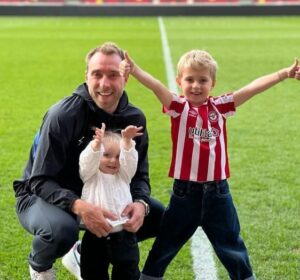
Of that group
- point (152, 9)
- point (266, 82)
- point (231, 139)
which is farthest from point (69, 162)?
point (152, 9)

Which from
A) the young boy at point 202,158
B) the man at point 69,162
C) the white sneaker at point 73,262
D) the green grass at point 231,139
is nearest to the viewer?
the man at point 69,162

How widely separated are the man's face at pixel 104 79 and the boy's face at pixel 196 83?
1.01ft

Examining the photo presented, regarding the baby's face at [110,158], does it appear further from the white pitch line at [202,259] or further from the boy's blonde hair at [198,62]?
the white pitch line at [202,259]

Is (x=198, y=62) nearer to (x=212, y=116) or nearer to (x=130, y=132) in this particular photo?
(x=212, y=116)

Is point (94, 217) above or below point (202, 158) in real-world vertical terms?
below

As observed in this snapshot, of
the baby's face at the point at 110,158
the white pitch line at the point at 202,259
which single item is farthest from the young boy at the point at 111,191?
the white pitch line at the point at 202,259

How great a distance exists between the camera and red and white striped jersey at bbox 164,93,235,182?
3.23 metres

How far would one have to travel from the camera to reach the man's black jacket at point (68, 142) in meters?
3.16

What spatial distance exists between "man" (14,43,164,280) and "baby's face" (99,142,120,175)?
0.15 m

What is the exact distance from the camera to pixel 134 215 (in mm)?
3123

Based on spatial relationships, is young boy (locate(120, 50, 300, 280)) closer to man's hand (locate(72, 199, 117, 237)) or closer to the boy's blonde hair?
the boy's blonde hair

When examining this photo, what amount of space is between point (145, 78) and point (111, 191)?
0.56m

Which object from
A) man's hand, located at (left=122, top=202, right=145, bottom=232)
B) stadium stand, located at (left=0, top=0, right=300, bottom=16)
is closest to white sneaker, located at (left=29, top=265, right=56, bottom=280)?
man's hand, located at (left=122, top=202, right=145, bottom=232)

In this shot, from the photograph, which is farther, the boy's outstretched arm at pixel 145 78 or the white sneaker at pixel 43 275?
the white sneaker at pixel 43 275
